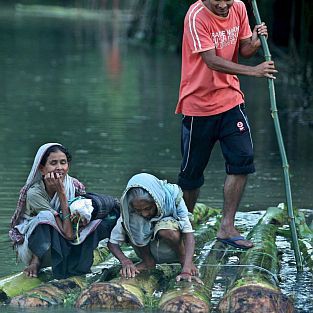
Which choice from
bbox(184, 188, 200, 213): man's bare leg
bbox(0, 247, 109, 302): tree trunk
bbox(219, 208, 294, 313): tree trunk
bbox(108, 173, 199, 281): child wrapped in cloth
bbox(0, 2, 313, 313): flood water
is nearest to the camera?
bbox(219, 208, 294, 313): tree trunk

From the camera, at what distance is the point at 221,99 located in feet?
26.6

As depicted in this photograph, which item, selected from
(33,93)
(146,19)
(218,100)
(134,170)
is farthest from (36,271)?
(146,19)

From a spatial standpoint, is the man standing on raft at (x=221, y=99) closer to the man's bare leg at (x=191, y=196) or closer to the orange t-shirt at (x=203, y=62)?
the orange t-shirt at (x=203, y=62)

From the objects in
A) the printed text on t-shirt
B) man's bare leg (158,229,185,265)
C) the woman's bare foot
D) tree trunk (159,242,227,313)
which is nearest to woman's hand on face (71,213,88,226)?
the woman's bare foot

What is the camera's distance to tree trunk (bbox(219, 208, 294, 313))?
6621 millimetres

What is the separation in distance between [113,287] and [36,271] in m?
0.67

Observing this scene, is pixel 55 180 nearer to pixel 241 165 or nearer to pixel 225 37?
pixel 241 165

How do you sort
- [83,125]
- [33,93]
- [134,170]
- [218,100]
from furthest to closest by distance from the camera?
[33,93]
[83,125]
[134,170]
[218,100]

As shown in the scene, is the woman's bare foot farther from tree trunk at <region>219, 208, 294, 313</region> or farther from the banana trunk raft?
tree trunk at <region>219, 208, 294, 313</region>

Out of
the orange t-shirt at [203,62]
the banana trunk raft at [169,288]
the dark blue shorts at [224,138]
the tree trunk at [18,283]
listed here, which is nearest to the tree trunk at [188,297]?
the banana trunk raft at [169,288]

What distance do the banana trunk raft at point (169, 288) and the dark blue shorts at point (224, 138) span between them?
1.90 ft

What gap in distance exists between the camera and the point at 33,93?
70.4ft

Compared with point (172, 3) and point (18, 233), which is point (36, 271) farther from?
point (172, 3)

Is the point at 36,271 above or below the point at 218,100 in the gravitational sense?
below
